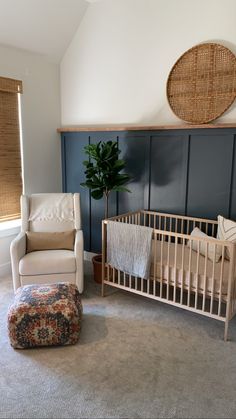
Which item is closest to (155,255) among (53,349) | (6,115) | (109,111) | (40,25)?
(53,349)

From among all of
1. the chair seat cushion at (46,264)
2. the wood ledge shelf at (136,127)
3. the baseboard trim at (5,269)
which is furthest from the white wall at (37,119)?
the chair seat cushion at (46,264)

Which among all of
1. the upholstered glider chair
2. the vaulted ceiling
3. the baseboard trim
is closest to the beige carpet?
the upholstered glider chair

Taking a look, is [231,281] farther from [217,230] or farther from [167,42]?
[167,42]

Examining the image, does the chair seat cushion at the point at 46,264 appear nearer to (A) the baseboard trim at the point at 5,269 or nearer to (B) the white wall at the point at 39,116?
(A) the baseboard trim at the point at 5,269

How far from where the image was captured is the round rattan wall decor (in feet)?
9.69

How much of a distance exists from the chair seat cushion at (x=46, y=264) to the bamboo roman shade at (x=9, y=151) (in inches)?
38.9

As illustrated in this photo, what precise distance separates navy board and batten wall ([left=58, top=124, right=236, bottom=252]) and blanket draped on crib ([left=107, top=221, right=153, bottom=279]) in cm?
74

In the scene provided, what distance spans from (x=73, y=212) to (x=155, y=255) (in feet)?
3.74

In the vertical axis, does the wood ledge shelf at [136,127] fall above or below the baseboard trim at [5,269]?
above

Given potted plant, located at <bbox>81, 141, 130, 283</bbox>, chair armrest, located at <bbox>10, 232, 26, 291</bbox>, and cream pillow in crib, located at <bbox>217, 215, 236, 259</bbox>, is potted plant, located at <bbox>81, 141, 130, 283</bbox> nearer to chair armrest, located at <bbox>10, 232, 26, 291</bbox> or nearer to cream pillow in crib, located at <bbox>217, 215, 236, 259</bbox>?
chair armrest, located at <bbox>10, 232, 26, 291</bbox>

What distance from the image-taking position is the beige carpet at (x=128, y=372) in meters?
1.89

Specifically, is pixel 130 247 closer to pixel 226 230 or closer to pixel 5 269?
pixel 226 230

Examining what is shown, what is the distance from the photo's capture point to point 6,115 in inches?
146

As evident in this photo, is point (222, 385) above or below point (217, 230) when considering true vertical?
below
